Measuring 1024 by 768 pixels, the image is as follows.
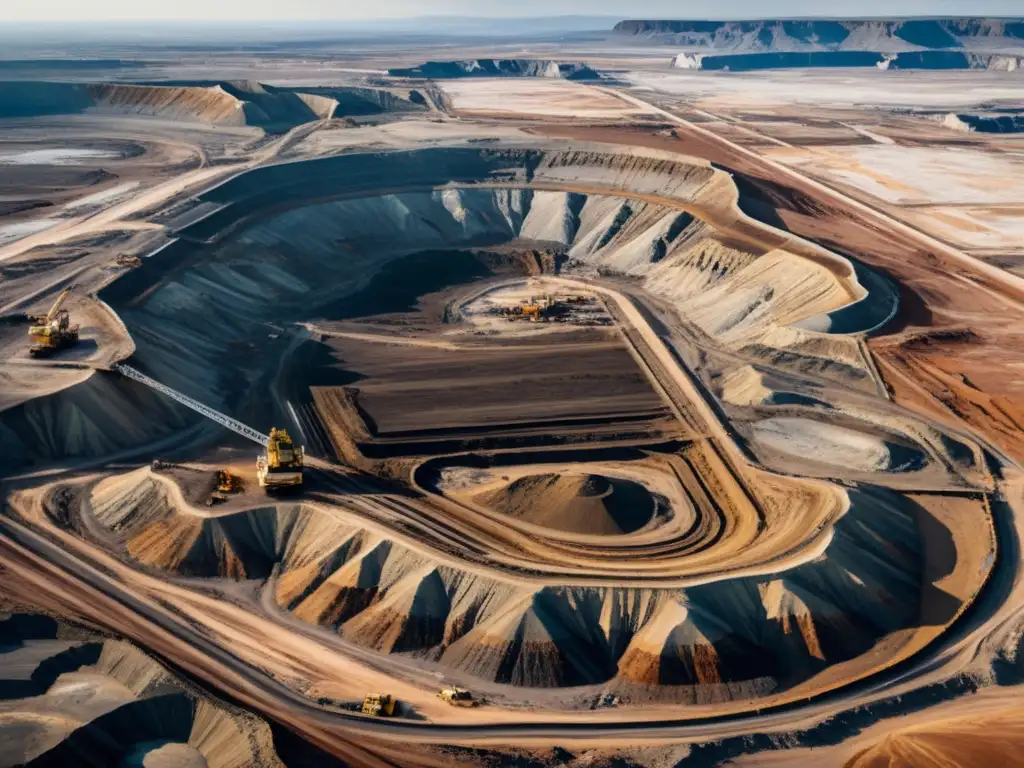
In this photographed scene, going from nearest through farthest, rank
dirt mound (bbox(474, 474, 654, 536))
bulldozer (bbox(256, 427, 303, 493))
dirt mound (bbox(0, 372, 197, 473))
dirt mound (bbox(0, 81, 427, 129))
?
1. bulldozer (bbox(256, 427, 303, 493))
2. dirt mound (bbox(474, 474, 654, 536))
3. dirt mound (bbox(0, 372, 197, 473))
4. dirt mound (bbox(0, 81, 427, 129))

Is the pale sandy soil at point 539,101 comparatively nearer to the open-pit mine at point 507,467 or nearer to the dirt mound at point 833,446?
the open-pit mine at point 507,467

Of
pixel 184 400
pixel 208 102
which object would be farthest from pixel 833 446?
pixel 208 102

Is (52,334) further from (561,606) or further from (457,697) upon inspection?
(561,606)

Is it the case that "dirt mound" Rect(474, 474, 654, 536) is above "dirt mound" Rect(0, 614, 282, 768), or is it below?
below

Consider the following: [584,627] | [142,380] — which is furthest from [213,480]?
[584,627]

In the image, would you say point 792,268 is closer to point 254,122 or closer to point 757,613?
point 757,613

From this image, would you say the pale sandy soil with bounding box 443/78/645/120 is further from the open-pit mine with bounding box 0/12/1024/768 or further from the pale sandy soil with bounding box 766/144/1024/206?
the open-pit mine with bounding box 0/12/1024/768

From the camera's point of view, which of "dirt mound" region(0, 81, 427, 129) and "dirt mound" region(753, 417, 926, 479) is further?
"dirt mound" region(0, 81, 427, 129)

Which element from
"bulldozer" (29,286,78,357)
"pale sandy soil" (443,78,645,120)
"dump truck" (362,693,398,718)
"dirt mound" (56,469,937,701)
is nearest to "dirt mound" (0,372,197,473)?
"bulldozer" (29,286,78,357)
